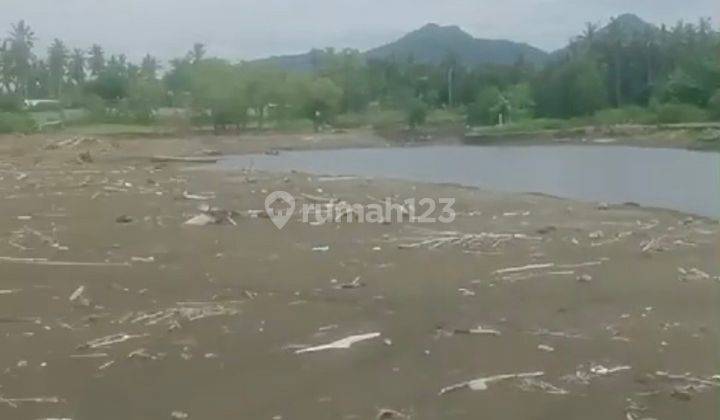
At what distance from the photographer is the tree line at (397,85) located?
53.4 m

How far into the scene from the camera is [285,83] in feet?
201

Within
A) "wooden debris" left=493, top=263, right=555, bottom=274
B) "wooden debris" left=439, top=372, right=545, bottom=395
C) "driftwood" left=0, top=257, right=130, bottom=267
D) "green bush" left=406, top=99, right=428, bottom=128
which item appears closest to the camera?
"wooden debris" left=439, top=372, right=545, bottom=395

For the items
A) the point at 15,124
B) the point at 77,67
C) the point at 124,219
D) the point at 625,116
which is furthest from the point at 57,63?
the point at 124,219

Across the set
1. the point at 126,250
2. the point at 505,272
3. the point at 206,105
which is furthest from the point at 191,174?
the point at 206,105

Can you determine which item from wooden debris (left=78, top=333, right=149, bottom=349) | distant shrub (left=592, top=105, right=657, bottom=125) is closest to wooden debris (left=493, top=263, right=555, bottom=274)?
wooden debris (left=78, top=333, right=149, bottom=349)

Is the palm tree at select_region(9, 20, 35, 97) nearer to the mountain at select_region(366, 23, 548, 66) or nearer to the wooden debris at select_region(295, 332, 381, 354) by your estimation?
the mountain at select_region(366, 23, 548, 66)

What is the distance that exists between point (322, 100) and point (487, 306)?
5426cm

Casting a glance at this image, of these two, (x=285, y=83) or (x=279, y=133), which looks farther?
(x=285, y=83)

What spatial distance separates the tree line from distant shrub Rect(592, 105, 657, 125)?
23cm

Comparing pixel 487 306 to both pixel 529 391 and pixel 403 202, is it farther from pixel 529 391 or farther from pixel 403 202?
pixel 403 202

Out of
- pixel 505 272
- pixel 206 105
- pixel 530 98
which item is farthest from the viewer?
pixel 206 105

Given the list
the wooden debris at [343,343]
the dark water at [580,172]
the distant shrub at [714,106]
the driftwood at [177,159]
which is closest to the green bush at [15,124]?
the dark water at [580,172]

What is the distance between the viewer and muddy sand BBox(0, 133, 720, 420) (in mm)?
4297

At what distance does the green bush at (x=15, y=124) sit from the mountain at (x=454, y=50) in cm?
3046
